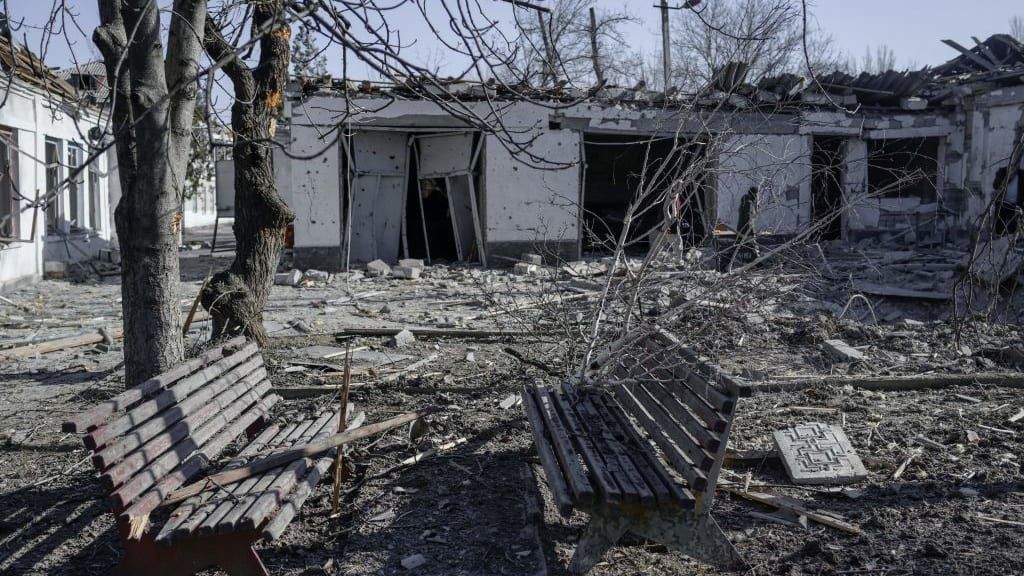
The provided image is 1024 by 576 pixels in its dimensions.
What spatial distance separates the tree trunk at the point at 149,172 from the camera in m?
4.61

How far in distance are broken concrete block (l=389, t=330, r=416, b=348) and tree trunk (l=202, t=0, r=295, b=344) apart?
1.49 metres

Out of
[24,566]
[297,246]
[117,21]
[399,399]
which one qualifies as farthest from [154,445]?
[297,246]

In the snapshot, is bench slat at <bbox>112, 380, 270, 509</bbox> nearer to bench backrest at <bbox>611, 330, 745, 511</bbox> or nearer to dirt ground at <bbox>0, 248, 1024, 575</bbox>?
dirt ground at <bbox>0, 248, 1024, 575</bbox>

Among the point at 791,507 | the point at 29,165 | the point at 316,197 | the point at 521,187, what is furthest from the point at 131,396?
the point at 521,187

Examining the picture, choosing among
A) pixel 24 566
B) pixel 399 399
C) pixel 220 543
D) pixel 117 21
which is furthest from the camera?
pixel 399 399

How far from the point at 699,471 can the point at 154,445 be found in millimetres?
2296

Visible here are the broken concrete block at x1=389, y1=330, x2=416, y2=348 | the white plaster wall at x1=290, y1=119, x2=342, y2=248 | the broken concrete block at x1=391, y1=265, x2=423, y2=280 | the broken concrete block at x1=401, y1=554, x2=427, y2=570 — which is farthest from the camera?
the white plaster wall at x1=290, y1=119, x2=342, y2=248

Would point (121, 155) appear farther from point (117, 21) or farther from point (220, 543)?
point (220, 543)

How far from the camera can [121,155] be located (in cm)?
485

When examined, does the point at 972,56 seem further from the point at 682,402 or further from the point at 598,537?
the point at 598,537

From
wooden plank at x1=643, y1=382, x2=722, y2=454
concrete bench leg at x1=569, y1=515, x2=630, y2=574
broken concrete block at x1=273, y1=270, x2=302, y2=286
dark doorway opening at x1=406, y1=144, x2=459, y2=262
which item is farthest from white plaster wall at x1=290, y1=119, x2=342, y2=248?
concrete bench leg at x1=569, y1=515, x2=630, y2=574

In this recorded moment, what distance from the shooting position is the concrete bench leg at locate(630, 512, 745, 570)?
3.44 meters

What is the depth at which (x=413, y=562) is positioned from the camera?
Result: 12.3ft

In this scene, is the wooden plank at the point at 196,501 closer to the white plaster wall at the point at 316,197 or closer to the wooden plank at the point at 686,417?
the wooden plank at the point at 686,417
